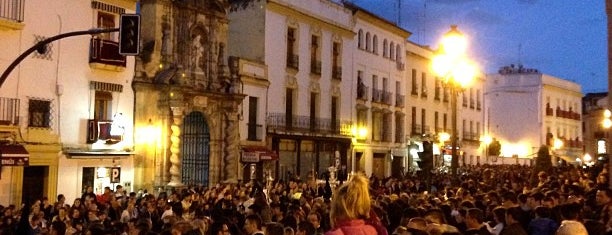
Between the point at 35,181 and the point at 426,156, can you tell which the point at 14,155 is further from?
the point at 426,156

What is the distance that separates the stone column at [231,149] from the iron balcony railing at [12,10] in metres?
10.4

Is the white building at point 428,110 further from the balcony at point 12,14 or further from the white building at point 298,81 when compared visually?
the balcony at point 12,14

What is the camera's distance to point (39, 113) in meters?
22.7

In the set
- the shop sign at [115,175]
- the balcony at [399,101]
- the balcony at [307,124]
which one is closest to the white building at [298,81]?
the balcony at [307,124]

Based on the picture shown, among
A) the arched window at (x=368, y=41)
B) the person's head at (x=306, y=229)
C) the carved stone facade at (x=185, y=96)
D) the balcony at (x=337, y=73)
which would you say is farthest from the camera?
the arched window at (x=368, y=41)

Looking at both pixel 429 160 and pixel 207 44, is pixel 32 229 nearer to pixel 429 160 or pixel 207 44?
pixel 429 160

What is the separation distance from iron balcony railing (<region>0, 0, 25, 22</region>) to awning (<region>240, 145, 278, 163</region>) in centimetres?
1181

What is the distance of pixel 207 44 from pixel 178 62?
2.30 metres

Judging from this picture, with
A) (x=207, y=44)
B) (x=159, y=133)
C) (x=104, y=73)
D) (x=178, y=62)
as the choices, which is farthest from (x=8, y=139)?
(x=207, y=44)

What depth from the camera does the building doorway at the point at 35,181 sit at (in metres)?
22.2

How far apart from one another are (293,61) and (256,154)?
6455 millimetres

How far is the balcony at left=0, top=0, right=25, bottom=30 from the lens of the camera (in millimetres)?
21130

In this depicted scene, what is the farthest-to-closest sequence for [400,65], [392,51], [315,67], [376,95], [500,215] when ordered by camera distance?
[400,65] → [392,51] → [376,95] → [315,67] → [500,215]

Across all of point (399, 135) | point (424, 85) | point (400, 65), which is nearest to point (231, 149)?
point (399, 135)
